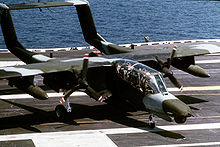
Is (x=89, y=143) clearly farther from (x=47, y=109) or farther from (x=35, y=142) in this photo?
(x=47, y=109)

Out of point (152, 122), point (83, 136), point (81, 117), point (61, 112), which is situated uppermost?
point (61, 112)

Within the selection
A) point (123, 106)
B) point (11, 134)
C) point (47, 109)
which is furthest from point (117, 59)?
point (11, 134)

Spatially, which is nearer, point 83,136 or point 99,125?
point 83,136

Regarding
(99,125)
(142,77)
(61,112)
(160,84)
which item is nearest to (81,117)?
(61,112)

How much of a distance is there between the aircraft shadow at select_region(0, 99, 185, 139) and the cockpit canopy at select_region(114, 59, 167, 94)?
3173mm

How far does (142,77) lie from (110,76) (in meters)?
4.58

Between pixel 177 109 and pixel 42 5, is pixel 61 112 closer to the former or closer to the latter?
pixel 177 109

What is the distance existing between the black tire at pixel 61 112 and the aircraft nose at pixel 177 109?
8806 millimetres

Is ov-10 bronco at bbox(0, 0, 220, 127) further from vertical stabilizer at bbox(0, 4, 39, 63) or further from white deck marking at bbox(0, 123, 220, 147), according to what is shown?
white deck marking at bbox(0, 123, 220, 147)

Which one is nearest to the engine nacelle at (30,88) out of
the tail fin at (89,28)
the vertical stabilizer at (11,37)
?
the vertical stabilizer at (11,37)

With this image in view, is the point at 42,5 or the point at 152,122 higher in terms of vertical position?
the point at 42,5

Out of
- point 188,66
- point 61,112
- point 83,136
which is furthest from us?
point 188,66

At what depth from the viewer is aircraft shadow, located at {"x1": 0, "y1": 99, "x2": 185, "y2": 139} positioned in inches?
1132

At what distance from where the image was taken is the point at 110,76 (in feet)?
103
